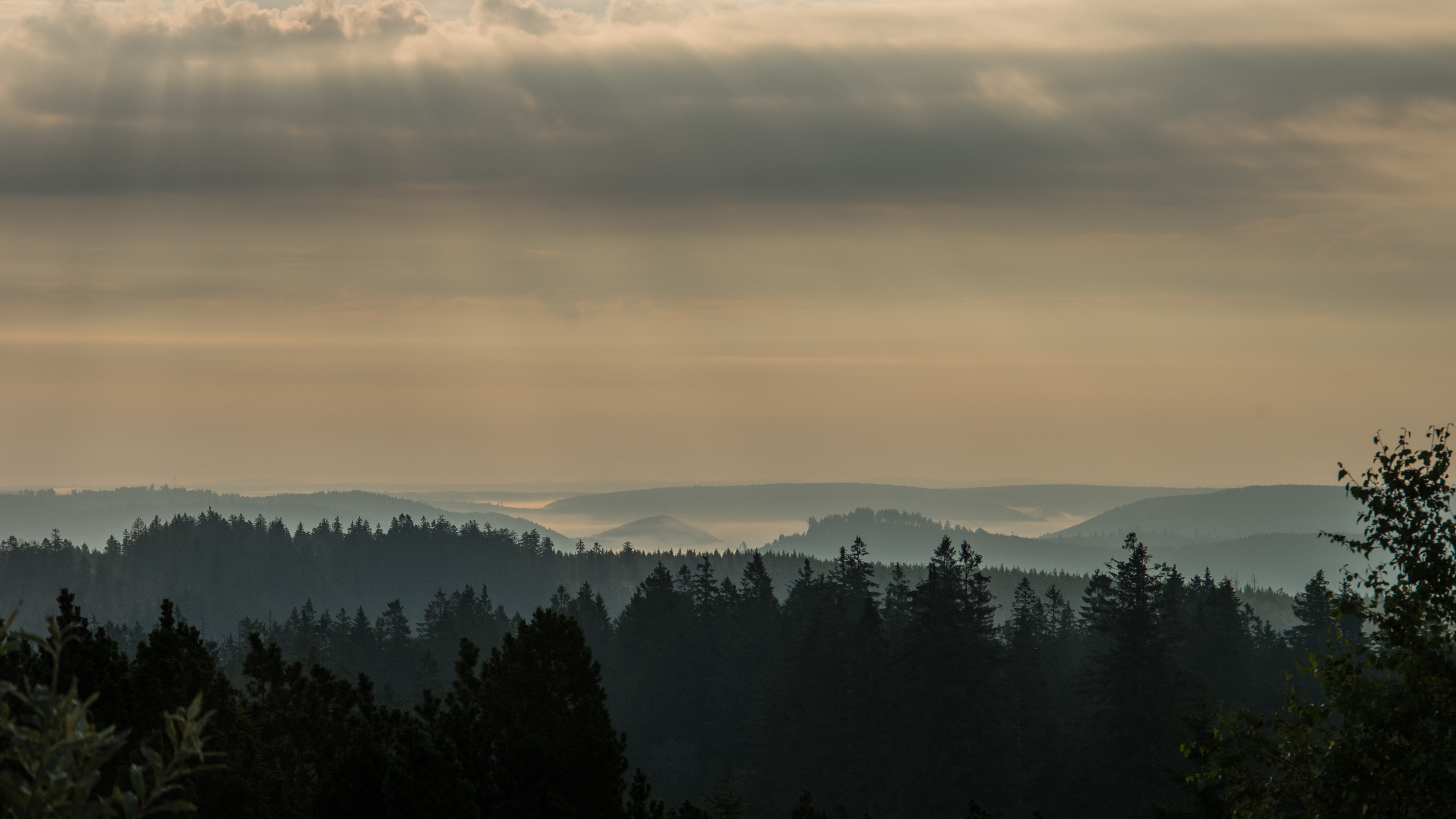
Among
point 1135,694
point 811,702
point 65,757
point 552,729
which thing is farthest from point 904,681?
point 65,757

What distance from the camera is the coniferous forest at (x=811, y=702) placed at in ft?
57.1

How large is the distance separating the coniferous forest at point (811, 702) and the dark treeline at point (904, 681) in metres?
0.20

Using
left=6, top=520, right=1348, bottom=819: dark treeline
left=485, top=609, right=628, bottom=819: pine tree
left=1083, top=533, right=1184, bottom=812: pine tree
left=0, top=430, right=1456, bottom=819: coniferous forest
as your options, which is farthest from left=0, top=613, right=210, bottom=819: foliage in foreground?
left=1083, top=533, right=1184, bottom=812: pine tree

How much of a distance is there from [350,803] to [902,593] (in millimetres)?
59726

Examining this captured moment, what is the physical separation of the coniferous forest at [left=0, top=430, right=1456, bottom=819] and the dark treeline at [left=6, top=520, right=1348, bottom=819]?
0.20 meters

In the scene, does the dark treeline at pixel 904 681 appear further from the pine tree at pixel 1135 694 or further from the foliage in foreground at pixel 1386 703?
the foliage in foreground at pixel 1386 703

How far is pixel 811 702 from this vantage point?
234 ft

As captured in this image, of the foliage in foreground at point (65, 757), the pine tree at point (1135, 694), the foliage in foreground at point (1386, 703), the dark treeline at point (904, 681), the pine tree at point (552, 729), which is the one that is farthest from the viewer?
the dark treeline at point (904, 681)

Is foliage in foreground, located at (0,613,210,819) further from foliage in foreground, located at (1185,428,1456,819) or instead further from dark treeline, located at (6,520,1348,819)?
dark treeline, located at (6,520,1348,819)

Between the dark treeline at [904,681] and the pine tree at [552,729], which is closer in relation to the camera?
the pine tree at [552,729]

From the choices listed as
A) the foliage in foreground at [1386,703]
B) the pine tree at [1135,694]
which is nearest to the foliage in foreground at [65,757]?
the foliage in foreground at [1386,703]

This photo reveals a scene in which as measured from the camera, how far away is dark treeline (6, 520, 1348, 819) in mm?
57375

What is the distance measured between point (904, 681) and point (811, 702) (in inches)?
370

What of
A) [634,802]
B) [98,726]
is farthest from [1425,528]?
[98,726]
